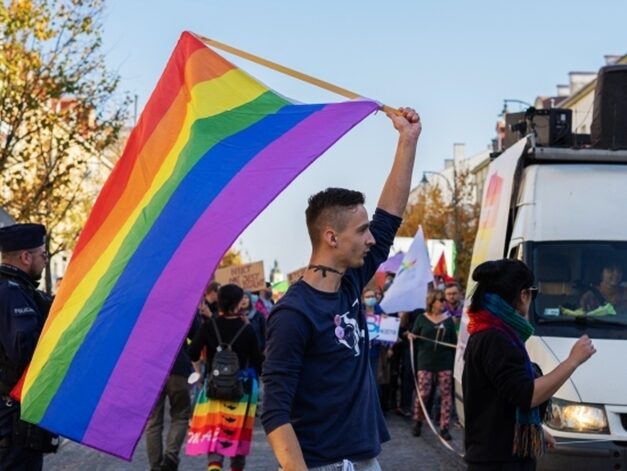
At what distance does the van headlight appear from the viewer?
27.4ft

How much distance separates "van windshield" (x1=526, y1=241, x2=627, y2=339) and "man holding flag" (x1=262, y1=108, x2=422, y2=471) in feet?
16.3

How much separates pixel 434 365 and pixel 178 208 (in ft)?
36.9

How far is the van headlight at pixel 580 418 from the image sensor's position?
8.36 meters

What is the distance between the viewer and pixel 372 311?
19.2 metres

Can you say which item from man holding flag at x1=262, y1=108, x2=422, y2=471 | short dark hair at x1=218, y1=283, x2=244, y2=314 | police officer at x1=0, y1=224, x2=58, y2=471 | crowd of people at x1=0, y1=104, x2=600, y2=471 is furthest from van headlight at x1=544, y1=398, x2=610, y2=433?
man holding flag at x1=262, y1=108, x2=422, y2=471

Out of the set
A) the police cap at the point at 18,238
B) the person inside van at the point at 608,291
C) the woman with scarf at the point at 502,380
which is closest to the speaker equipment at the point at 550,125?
the person inside van at the point at 608,291

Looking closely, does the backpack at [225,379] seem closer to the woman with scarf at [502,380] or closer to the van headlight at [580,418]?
the van headlight at [580,418]

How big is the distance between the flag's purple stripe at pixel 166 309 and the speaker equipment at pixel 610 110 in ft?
22.8

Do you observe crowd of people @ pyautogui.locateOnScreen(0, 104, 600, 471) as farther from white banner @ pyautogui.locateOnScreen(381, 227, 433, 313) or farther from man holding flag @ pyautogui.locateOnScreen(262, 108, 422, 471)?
white banner @ pyautogui.locateOnScreen(381, 227, 433, 313)

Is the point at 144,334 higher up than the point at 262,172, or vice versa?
the point at 262,172

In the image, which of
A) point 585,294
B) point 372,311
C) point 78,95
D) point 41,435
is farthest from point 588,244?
point 78,95

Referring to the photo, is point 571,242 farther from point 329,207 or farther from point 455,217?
point 455,217

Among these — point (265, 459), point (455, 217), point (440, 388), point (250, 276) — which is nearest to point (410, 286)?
point (440, 388)

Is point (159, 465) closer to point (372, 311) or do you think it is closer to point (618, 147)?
point (618, 147)
